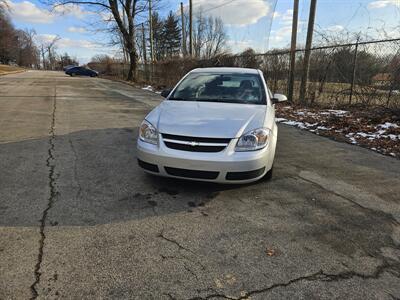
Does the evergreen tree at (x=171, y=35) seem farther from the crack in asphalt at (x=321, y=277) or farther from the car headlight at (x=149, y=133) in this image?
the crack in asphalt at (x=321, y=277)

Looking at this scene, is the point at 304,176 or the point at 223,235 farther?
the point at 304,176

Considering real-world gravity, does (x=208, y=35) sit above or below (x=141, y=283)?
above

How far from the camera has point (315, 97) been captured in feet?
40.3

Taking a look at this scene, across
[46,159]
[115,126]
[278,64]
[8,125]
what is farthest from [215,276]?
[278,64]

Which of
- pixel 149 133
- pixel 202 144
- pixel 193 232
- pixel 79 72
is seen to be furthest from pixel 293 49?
pixel 79 72

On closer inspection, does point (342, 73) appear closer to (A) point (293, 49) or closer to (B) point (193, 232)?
(A) point (293, 49)

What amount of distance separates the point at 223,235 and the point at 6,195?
2.66m

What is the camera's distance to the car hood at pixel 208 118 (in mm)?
3834

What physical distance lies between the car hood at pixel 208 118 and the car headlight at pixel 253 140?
0.20 feet

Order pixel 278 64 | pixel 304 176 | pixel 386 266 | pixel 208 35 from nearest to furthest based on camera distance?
pixel 386 266 → pixel 304 176 → pixel 278 64 → pixel 208 35

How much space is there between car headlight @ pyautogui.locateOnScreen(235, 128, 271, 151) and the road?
2.13ft

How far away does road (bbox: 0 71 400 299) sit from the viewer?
2463 mm

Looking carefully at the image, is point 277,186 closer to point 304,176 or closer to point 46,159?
point 304,176

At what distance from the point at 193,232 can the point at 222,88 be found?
2778 mm
